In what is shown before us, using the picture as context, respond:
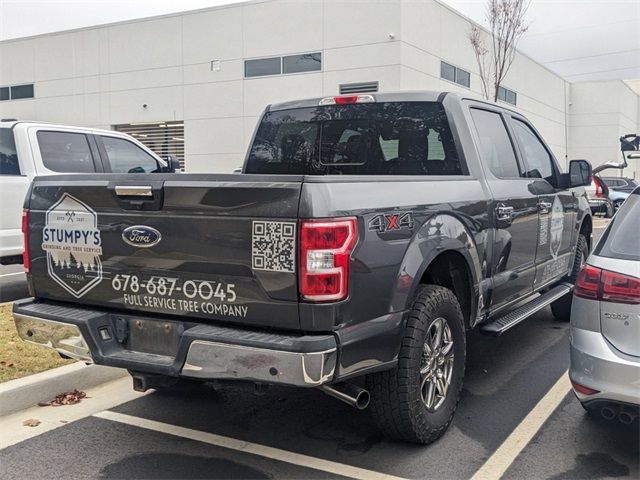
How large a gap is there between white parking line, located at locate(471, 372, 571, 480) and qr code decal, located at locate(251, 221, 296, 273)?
1575 mm

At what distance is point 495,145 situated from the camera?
498 cm

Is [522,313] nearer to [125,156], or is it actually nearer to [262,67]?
[125,156]

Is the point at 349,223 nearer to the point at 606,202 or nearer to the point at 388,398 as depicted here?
the point at 388,398

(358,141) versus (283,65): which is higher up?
(283,65)

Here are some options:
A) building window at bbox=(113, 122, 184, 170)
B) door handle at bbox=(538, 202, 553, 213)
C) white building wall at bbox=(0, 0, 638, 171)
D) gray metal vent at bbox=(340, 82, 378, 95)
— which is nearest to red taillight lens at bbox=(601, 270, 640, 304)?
door handle at bbox=(538, 202, 553, 213)

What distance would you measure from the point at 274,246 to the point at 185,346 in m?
0.67

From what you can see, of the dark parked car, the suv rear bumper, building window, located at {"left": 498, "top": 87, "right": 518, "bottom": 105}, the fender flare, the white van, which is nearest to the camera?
the suv rear bumper

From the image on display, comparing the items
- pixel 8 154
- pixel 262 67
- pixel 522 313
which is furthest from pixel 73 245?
pixel 262 67

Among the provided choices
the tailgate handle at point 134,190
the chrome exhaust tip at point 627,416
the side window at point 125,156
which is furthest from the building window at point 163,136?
the chrome exhaust tip at point 627,416

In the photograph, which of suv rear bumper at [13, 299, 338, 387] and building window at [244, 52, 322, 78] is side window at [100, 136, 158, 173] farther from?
building window at [244, 52, 322, 78]

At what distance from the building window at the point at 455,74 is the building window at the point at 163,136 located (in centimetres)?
Answer: 1153

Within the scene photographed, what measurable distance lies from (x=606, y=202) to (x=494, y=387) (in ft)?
38.8

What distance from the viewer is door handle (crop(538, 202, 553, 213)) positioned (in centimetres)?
530

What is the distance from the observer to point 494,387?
4.77 metres
